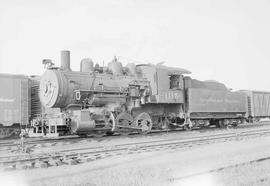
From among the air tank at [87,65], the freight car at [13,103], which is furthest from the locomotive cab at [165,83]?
the freight car at [13,103]

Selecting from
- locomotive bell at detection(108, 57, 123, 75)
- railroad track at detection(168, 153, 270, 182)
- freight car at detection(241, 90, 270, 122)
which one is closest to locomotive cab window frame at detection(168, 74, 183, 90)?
locomotive bell at detection(108, 57, 123, 75)

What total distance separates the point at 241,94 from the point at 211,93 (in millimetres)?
3683

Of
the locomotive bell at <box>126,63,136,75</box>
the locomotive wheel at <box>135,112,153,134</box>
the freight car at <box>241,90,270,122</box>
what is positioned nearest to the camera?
the locomotive wheel at <box>135,112,153,134</box>

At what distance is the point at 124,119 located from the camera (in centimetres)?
1355

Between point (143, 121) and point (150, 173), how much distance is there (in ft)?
28.2

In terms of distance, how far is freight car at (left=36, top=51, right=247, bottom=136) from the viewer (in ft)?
41.3

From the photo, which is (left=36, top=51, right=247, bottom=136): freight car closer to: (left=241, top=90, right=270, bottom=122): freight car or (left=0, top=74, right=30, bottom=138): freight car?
(left=0, top=74, right=30, bottom=138): freight car

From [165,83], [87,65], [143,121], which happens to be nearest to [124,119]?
[143,121]

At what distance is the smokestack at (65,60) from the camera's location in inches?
526

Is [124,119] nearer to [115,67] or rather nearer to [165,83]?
[115,67]

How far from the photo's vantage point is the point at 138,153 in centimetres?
883

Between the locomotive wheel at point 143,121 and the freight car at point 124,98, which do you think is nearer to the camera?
the freight car at point 124,98

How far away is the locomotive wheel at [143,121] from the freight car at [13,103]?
553 centimetres

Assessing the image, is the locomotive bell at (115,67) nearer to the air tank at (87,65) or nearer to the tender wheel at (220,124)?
the air tank at (87,65)
